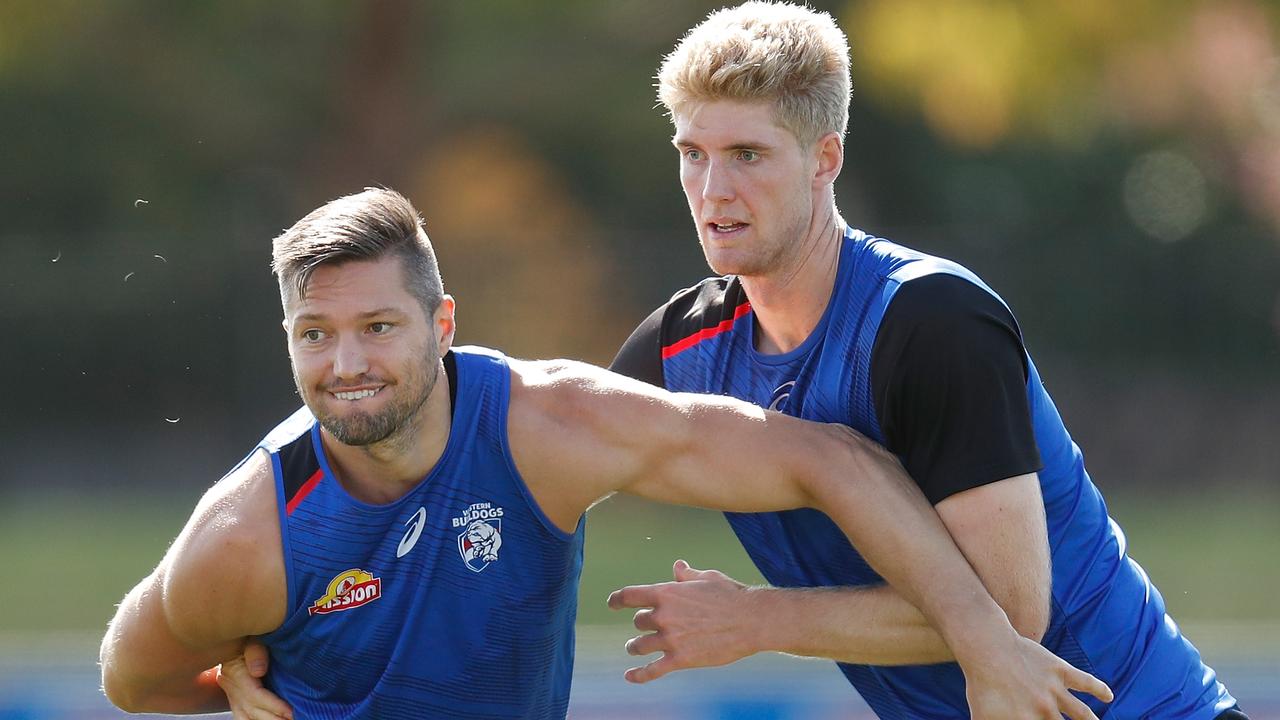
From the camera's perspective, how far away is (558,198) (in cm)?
2158

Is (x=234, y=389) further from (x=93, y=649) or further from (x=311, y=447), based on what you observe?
(x=311, y=447)

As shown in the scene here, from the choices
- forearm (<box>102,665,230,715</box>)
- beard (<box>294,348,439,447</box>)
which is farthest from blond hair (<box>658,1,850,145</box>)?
forearm (<box>102,665,230,715</box>)

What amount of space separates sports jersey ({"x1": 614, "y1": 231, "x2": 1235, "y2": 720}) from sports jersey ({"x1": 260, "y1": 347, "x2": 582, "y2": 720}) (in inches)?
29.3

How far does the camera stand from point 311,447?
14.2 ft

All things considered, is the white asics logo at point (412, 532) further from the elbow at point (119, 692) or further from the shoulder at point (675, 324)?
the shoulder at point (675, 324)

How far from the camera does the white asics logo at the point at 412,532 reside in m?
4.26

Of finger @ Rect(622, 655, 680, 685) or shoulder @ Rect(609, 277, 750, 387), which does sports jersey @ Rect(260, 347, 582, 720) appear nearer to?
finger @ Rect(622, 655, 680, 685)

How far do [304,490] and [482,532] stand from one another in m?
0.49

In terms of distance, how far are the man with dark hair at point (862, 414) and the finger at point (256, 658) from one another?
3.18 feet

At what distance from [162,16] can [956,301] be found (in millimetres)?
17947

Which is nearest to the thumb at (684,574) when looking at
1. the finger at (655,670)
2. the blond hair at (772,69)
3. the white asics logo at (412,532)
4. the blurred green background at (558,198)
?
the finger at (655,670)

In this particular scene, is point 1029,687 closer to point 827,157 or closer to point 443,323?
point 827,157

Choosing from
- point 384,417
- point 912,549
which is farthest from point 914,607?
point 384,417

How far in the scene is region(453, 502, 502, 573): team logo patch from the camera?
428 centimetres
